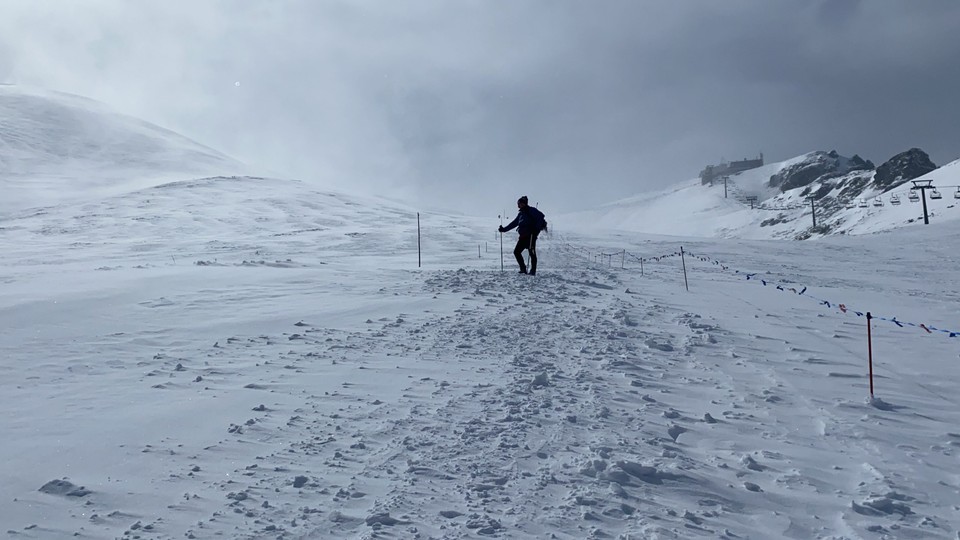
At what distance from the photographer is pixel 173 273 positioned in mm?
14789

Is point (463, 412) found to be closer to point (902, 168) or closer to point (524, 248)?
point (524, 248)

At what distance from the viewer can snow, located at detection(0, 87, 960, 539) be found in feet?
14.2

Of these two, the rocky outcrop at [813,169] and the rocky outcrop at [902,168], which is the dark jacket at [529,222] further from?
the rocky outcrop at [813,169]

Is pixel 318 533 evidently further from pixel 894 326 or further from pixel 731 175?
pixel 731 175

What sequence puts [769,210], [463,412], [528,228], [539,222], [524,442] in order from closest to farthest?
[524,442], [463,412], [528,228], [539,222], [769,210]

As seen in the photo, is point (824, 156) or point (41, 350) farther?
point (824, 156)

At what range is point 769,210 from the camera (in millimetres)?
118938

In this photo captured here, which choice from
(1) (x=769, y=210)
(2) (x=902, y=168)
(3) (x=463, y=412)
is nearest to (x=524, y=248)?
(3) (x=463, y=412)

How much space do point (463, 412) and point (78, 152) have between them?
110 metres

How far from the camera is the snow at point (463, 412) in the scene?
14.2 ft

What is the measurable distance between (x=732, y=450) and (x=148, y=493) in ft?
14.0

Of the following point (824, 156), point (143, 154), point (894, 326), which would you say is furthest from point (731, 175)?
point (894, 326)

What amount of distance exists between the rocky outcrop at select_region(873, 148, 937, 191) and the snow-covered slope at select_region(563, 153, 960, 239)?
2446 millimetres

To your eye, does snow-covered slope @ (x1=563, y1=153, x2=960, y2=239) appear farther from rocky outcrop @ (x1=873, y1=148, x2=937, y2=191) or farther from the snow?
the snow
